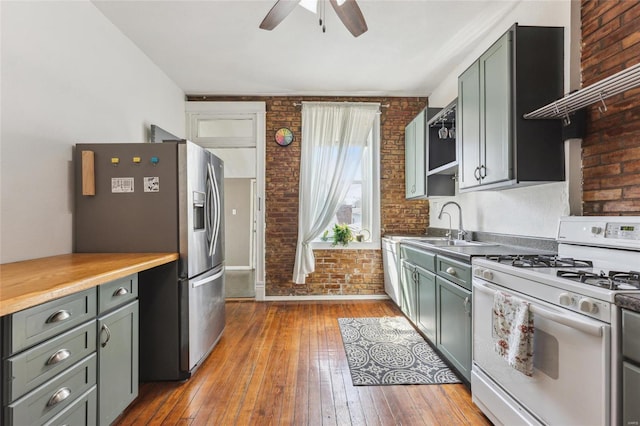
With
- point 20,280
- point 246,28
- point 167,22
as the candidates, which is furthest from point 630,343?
Result: point 167,22

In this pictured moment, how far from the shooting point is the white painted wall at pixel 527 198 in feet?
7.02

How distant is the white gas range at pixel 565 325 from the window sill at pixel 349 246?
2573 mm

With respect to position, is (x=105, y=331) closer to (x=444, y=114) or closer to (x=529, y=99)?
(x=529, y=99)

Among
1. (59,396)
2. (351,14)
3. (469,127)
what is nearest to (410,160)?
(469,127)

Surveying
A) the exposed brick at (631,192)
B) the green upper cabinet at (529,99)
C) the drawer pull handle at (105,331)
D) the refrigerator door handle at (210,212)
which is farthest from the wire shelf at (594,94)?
the drawer pull handle at (105,331)

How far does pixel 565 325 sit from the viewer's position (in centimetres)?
132

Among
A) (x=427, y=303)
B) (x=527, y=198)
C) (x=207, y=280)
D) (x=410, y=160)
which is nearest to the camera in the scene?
(x=527, y=198)

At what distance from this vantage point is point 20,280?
4.54 ft

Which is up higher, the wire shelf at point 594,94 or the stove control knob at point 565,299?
the wire shelf at point 594,94

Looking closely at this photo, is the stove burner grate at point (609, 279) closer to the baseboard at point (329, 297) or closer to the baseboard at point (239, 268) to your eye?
the baseboard at point (329, 297)

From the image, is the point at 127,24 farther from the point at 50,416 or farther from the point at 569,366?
the point at 569,366

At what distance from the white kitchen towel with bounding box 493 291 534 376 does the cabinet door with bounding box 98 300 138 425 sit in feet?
6.48

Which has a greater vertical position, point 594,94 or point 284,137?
point 284,137

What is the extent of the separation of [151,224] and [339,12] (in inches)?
78.0
